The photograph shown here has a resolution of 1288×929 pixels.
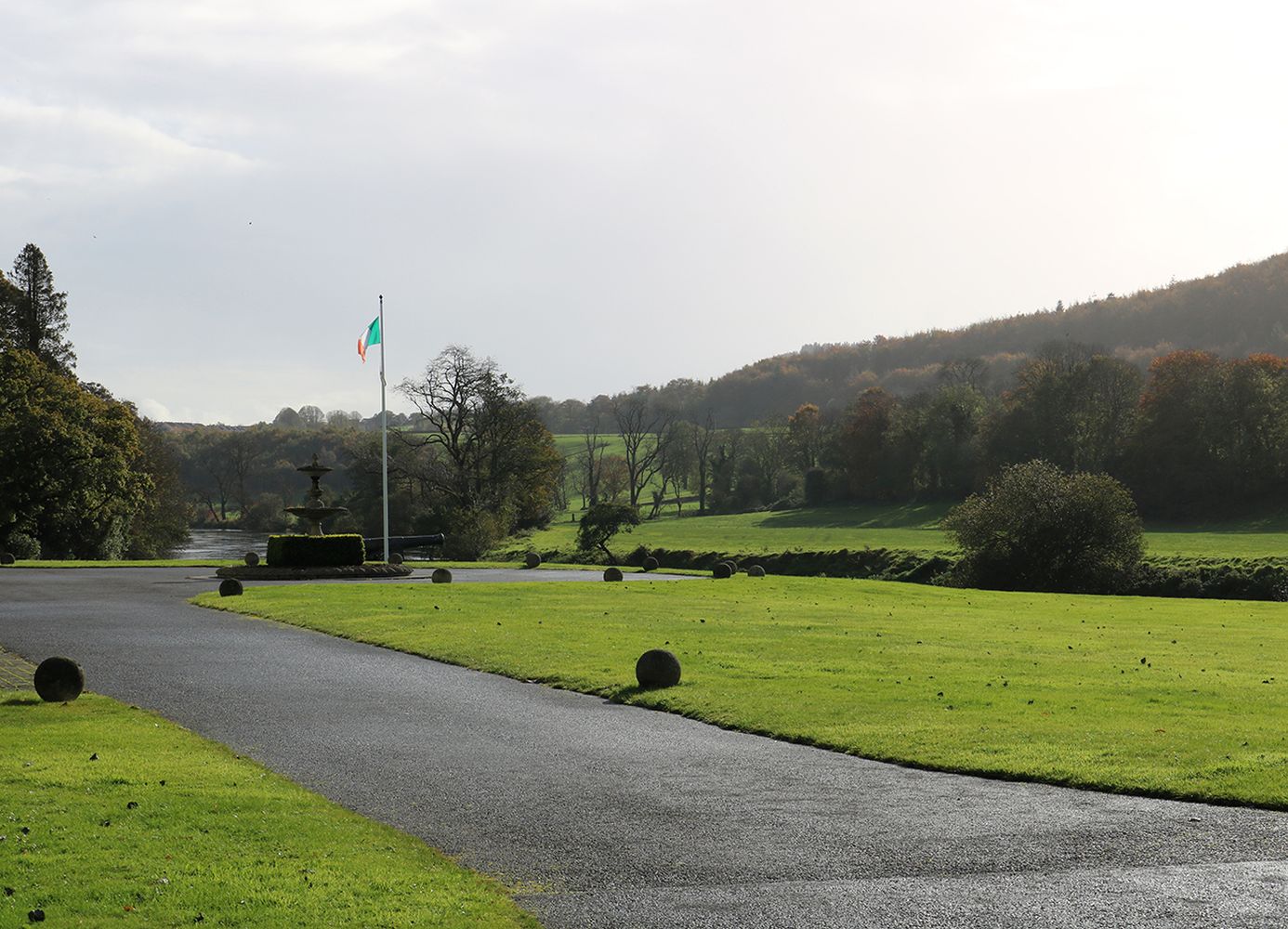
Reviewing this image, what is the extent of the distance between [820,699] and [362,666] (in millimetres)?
7823

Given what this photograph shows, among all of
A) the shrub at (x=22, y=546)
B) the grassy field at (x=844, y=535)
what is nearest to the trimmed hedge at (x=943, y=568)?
the grassy field at (x=844, y=535)

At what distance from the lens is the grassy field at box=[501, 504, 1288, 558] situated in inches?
2542

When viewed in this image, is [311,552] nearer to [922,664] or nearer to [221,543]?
[922,664]

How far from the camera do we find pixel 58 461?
5962cm

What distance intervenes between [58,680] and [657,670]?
7673 mm

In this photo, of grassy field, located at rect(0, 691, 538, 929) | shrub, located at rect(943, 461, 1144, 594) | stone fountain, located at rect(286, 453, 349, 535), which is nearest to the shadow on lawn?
shrub, located at rect(943, 461, 1144, 594)

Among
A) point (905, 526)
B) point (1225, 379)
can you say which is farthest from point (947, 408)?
point (1225, 379)

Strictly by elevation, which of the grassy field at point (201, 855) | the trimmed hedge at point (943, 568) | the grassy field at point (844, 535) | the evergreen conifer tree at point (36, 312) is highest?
the evergreen conifer tree at point (36, 312)

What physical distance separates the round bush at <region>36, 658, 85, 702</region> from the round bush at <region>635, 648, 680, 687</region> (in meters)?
7.24

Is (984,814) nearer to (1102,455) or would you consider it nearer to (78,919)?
(78,919)

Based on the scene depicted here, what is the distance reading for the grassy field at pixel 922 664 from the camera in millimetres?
12406

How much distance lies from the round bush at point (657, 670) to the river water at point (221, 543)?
62.3 metres

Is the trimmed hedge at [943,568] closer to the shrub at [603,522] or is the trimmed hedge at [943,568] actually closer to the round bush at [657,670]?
the shrub at [603,522]

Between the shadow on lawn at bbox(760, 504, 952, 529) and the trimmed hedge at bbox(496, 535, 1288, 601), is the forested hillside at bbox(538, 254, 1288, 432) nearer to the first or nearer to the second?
the shadow on lawn at bbox(760, 504, 952, 529)
